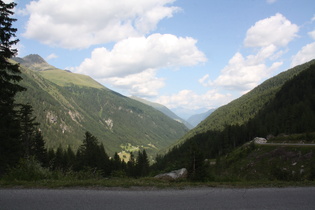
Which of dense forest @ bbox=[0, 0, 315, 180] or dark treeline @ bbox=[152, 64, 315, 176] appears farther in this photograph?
dark treeline @ bbox=[152, 64, 315, 176]

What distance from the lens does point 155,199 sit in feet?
25.6

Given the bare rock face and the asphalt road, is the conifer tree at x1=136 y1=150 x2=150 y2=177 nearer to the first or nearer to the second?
the bare rock face

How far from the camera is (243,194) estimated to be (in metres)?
8.74

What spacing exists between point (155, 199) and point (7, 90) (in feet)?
54.1

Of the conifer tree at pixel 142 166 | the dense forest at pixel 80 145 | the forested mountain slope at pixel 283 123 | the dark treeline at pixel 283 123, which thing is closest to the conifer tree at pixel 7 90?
the dense forest at pixel 80 145

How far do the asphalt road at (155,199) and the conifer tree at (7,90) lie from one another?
11546mm

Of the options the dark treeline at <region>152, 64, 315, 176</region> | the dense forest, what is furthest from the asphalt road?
the dark treeline at <region>152, 64, 315, 176</region>

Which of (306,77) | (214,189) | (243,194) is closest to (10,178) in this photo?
(214,189)

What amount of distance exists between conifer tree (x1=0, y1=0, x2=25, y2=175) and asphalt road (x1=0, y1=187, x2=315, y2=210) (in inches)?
455

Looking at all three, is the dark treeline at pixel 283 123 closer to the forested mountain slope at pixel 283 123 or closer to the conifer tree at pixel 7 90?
the forested mountain slope at pixel 283 123

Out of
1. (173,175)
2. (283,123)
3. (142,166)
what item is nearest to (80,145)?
(142,166)

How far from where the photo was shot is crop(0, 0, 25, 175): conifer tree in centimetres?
1670

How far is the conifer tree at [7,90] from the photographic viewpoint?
16.7 metres

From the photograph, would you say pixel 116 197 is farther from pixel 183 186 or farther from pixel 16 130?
pixel 16 130
